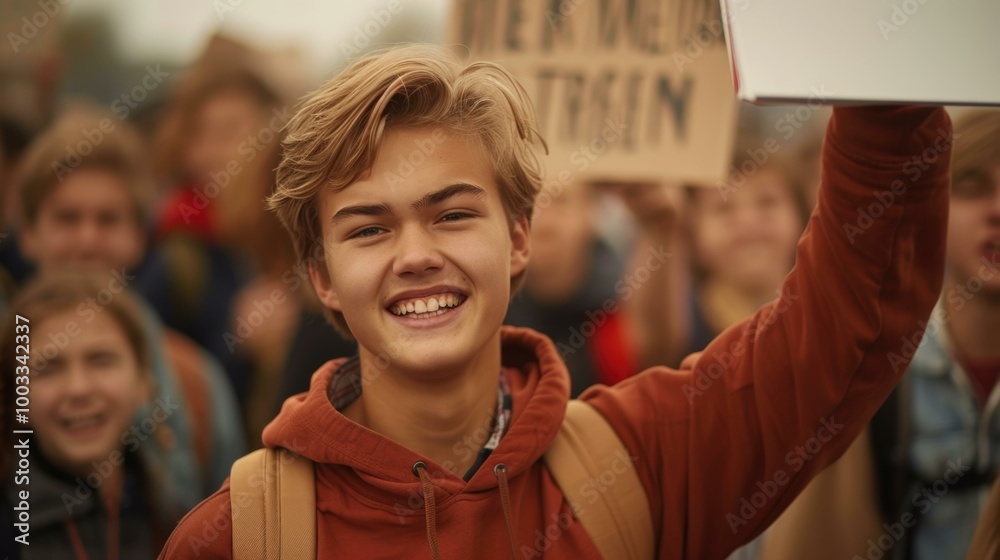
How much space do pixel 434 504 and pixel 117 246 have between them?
177cm

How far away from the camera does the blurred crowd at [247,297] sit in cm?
252

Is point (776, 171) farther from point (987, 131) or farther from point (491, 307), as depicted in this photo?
point (491, 307)

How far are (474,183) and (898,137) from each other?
2.05 ft

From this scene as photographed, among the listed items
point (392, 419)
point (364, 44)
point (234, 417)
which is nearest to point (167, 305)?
point (234, 417)

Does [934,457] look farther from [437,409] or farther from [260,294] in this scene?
[260,294]

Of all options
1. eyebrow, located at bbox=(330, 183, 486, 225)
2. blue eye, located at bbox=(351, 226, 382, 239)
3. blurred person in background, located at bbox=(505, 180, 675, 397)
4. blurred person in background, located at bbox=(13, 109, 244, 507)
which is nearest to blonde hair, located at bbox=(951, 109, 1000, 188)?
blurred person in background, located at bbox=(505, 180, 675, 397)

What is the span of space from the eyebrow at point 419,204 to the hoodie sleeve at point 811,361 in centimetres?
44

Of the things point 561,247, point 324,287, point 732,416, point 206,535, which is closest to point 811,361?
point 732,416

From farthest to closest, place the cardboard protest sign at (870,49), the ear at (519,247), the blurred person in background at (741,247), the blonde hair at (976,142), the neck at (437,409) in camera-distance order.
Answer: the blurred person in background at (741,247)
the blonde hair at (976,142)
the ear at (519,247)
the neck at (437,409)
the cardboard protest sign at (870,49)

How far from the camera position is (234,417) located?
2.86m

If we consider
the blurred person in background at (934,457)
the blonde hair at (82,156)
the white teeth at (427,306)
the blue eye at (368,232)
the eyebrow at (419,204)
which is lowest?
the blurred person in background at (934,457)

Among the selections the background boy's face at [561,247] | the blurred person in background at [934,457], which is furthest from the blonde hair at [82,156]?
the blurred person in background at [934,457]

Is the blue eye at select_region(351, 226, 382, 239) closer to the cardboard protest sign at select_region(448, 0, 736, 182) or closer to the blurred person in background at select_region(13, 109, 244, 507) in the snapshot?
the cardboard protest sign at select_region(448, 0, 736, 182)

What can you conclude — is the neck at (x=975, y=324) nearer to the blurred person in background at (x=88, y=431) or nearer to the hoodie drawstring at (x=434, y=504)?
the hoodie drawstring at (x=434, y=504)
